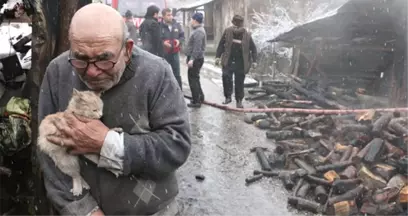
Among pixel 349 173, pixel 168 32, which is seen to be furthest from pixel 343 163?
pixel 168 32

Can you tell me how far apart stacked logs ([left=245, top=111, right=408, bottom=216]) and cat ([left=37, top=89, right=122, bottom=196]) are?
3887mm

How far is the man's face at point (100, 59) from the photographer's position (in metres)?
1.75

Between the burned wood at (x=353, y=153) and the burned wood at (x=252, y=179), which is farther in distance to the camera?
the burned wood at (x=353, y=153)

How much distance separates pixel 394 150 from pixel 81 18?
5883mm

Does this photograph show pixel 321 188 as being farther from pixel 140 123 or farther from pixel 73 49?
pixel 73 49

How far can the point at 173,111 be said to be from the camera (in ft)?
6.52

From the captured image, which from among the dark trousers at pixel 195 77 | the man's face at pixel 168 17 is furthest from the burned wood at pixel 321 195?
the man's face at pixel 168 17

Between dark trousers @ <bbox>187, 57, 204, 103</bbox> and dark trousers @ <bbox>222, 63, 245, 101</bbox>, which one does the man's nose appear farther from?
dark trousers @ <bbox>222, 63, 245, 101</bbox>

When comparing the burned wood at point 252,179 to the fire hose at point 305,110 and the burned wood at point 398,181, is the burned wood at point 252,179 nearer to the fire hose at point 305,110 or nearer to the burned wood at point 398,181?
the burned wood at point 398,181

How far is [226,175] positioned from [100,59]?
15.6 feet

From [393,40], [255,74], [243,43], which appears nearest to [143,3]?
[255,74]

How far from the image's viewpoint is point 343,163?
6031 mm

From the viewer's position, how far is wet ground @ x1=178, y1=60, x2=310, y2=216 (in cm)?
518

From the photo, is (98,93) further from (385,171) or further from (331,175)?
(385,171)
